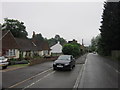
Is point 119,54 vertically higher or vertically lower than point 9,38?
lower

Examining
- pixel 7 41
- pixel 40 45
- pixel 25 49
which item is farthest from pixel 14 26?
pixel 7 41

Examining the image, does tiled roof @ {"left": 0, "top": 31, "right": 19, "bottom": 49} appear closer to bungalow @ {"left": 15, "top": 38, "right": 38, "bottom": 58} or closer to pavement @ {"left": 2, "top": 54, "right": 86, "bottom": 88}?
bungalow @ {"left": 15, "top": 38, "right": 38, "bottom": 58}

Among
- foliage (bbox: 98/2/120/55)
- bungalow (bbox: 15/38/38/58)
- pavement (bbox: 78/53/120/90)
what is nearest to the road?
pavement (bbox: 78/53/120/90)

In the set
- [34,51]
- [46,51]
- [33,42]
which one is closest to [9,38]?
Answer: [34,51]

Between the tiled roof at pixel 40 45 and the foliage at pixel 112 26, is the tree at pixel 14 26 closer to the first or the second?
the tiled roof at pixel 40 45

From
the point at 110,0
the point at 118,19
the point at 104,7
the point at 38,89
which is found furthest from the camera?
the point at 104,7

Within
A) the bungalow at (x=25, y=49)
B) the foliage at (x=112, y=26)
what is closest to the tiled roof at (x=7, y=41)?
the bungalow at (x=25, y=49)

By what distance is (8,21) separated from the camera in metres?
58.2

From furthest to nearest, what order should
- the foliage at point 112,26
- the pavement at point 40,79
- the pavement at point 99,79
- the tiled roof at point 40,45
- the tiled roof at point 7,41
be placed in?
1. the tiled roof at point 40,45
2. the tiled roof at point 7,41
3. the foliage at point 112,26
4. the pavement at point 99,79
5. the pavement at point 40,79

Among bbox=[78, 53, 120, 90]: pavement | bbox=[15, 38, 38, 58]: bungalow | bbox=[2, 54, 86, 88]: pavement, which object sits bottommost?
bbox=[78, 53, 120, 90]: pavement

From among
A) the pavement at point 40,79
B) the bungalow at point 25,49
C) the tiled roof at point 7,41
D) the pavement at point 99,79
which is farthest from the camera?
the bungalow at point 25,49

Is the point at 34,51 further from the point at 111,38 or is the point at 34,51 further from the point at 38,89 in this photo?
the point at 38,89

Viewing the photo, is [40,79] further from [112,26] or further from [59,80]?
[112,26]

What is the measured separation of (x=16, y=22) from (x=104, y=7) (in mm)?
30286
